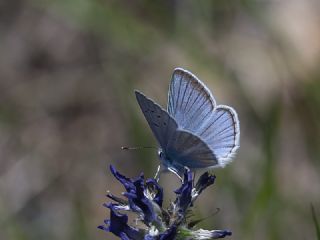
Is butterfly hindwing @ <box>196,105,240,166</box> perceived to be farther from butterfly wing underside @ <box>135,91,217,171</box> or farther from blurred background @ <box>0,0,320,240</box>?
blurred background @ <box>0,0,320,240</box>

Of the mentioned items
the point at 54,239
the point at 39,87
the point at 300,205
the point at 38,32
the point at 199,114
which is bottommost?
the point at 54,239

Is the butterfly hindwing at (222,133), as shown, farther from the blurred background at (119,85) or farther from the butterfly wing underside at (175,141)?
the blurred background at (119,85)

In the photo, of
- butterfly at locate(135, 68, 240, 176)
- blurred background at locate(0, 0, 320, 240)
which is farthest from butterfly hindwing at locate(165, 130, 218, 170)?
blurred background at locate(0, 0, 320, 240)

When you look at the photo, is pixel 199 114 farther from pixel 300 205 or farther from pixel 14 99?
pixel 14 99

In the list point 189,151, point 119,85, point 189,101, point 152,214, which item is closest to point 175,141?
point 189,151

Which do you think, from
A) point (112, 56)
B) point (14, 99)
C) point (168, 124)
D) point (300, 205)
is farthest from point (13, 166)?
point (168, 124)

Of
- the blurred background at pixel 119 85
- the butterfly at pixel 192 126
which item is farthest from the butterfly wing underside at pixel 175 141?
the blurred background at pixel 119 85

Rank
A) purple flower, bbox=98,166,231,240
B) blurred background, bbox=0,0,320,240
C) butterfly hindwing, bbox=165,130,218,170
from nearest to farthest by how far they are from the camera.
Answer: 1. purple flower, bbox=98,166,231,240
2. butterfly hindwing, bbox=165,130,218,170
3. blurred background, bbox=0,0,320,240
